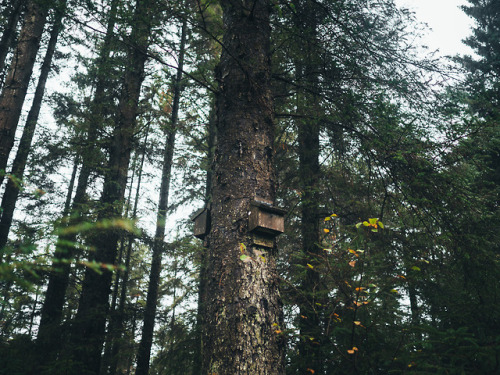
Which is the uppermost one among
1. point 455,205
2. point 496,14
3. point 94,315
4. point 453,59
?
point 496,14

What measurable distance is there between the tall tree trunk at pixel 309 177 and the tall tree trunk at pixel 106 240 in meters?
2.54

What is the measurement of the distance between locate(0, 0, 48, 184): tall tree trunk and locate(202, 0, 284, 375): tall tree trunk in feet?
18.5

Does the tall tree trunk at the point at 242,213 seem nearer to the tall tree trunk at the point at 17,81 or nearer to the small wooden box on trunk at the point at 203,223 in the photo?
the small wooden box on trunk at the point at 203,223

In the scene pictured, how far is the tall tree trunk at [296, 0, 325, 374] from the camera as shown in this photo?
4715 mm

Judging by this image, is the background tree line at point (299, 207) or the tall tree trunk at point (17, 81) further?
the tall tree trunk at point (17, 81)

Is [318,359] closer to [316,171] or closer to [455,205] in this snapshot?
[455,205]

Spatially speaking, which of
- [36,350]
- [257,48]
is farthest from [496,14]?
[36,350]

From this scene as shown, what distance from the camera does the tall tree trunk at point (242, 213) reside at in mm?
2590

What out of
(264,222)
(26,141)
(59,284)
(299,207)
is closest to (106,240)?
(59,284)

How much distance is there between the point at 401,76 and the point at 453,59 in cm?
105

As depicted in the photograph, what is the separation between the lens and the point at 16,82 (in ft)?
25.2

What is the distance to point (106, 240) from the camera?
693 cm

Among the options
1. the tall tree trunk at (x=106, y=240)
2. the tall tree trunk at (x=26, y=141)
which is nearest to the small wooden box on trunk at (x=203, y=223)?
the tall tree trunk at (x=106, y=240)

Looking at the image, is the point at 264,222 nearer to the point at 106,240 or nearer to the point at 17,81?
the point at 106,240
